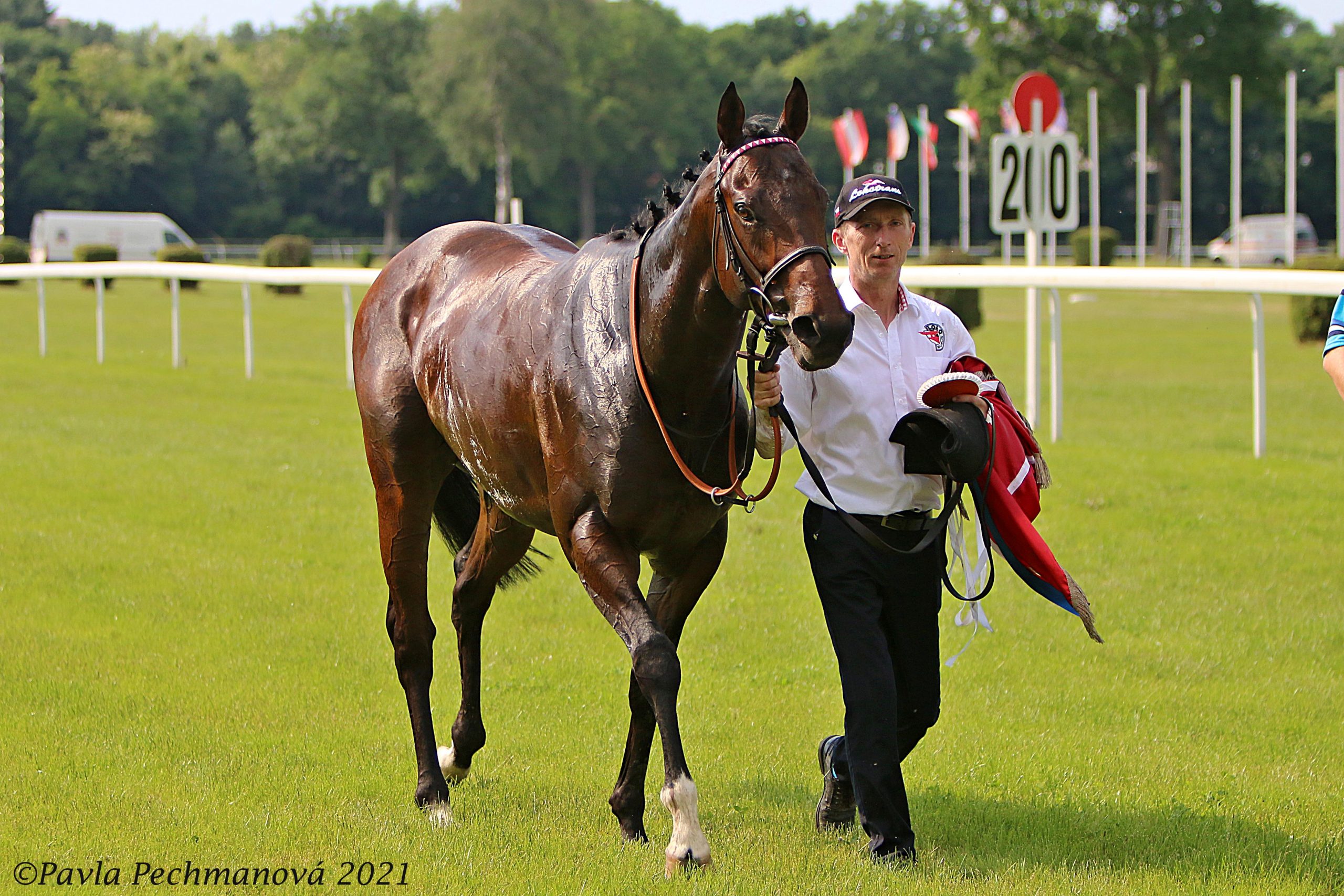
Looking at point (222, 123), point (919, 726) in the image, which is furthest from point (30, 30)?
point (919, 726)

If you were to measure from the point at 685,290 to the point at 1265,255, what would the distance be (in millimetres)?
46952

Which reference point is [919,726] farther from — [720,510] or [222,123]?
[222,123]

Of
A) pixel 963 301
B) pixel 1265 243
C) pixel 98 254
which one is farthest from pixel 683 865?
pixel 1265 243

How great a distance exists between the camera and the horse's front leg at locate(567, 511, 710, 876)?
11.1ft

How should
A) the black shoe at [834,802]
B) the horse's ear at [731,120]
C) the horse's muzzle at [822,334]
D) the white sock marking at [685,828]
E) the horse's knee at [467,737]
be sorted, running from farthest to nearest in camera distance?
1. the horse's knee at [467,737]
2. the black shoe at [834,802]
3. the white sock marking at [685,828]
4. the horse's ear at [731,120]
5. the horse's muzzle at [822,334]

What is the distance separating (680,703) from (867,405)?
1.94 metres

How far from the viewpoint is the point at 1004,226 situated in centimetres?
1024

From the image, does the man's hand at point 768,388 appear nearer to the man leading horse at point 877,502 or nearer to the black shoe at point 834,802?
the man leading horse at point 877,502

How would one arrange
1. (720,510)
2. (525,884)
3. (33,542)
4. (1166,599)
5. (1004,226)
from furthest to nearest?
(1004,226) → (33,542) → (1166,599) → (720,510) → (525,884)

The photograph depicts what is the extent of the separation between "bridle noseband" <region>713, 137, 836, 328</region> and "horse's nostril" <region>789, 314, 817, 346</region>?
0.07m

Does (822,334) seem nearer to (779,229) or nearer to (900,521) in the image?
(779,229)

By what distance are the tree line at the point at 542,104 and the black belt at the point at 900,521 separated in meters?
52.1

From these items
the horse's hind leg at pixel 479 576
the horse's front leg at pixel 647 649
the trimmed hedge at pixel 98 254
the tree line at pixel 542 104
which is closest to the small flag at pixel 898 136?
the tree line at pixel 542 104

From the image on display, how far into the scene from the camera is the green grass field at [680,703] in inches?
146
